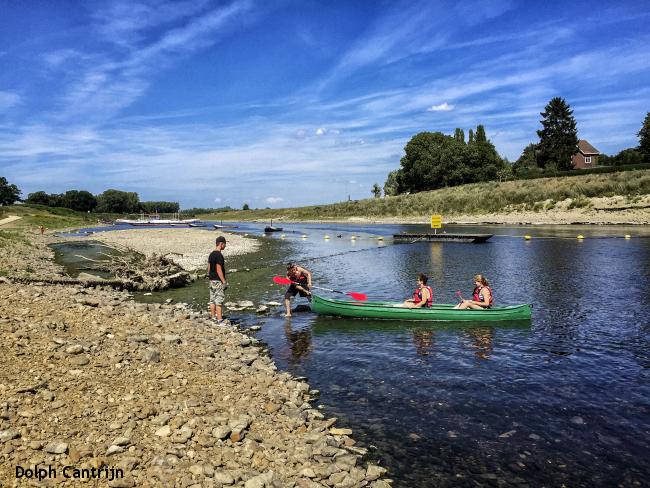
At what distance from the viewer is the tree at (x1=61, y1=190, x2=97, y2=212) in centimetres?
18965

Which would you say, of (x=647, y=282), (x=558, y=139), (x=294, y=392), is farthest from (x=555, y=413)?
(x=558, y=139)

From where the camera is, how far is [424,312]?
18891mm

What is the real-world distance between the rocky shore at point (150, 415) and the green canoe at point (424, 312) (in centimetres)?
686

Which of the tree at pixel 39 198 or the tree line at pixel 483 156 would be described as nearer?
the tree line at pixel 483 156

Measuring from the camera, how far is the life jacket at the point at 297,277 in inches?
826

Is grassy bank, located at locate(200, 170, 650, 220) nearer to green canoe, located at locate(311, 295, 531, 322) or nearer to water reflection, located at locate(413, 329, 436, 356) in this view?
green canoe, located at locate(311, 295, 531, 322)

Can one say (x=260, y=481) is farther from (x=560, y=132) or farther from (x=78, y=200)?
(x=78, y=200)

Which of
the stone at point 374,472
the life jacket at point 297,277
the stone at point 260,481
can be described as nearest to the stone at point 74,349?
the stone at point 260,481

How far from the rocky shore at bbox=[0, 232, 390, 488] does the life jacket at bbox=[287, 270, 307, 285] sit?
7.73 m

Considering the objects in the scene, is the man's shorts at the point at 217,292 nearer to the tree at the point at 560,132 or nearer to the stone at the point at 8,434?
the stone at the point at 8,434

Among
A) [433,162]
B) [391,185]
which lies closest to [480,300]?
[433,162]

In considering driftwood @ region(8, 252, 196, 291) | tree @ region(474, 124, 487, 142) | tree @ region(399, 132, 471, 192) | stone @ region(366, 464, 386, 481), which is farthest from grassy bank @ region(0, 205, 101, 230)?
tree @ region(474, 124, 487, 142)

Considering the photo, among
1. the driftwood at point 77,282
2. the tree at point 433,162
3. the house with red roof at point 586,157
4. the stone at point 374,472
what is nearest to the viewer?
the stone at point 374,472

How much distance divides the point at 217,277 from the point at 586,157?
145m
